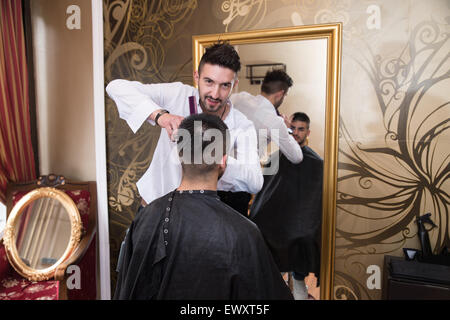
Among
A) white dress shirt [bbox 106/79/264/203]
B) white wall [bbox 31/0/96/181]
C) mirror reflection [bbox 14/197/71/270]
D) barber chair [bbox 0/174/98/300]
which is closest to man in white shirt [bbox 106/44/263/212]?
white dress shirt [bbox 106/79/264/203]

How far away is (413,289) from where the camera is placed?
140cm

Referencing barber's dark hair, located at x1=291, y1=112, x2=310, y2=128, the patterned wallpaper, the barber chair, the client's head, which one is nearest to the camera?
the client's head

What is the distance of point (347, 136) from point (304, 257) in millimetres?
752

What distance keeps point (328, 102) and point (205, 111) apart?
706mm

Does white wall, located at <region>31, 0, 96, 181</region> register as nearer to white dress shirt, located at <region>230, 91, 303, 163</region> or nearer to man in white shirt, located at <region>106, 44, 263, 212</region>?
man in white shirt, located at <region>106, 44, 263, 212</region>

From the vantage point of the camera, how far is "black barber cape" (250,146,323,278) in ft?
5.57

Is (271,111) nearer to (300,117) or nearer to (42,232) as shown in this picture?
(300,117)

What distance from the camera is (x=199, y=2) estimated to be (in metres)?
1.80

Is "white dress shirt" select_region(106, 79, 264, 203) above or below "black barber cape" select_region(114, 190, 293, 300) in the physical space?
above

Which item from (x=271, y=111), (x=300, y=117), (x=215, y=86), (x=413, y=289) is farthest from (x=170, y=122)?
(x=413, y=289)

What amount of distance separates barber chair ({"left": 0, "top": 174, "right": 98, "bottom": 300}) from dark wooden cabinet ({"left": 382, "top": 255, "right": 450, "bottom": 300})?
1798 millimetres

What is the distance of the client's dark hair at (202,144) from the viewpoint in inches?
53.3

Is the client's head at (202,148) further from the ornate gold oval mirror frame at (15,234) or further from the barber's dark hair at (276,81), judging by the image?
the ornate gold oval mirror frame at (15,234)
